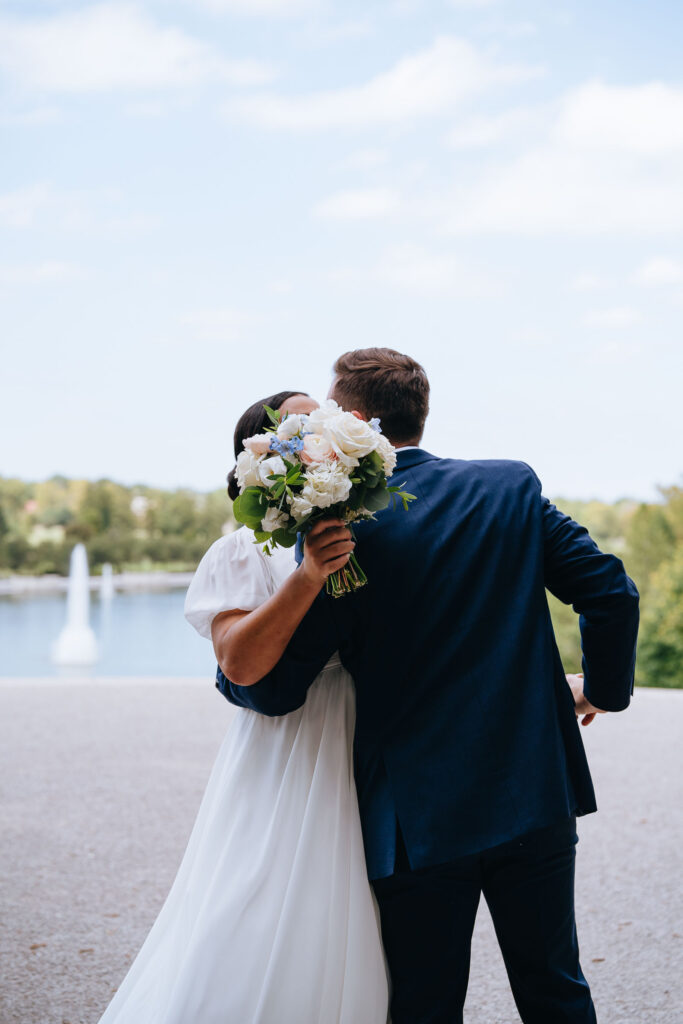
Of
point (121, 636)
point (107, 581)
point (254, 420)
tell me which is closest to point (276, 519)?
point (254, 420)

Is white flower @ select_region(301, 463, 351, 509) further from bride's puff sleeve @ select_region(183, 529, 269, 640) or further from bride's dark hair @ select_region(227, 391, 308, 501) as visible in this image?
bride's dark hair @ select_region(227, 391, 308, 501)

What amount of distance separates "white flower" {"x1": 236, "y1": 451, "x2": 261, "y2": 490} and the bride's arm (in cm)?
15

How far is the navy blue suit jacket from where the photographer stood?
6.76ft

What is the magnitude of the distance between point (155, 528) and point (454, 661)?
4899cm

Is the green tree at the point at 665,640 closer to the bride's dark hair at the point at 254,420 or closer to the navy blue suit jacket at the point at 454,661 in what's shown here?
the bride's dark hair at the point at 254,420

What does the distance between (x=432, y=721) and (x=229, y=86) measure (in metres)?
70.5

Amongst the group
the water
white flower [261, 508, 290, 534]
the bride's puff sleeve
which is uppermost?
white flower [261, 508, 290, 534]

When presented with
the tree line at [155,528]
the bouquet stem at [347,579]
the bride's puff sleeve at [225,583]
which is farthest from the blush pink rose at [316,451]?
the tree line at [155,528]

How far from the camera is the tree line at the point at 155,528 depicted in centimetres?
4272

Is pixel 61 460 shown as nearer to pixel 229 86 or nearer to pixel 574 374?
pixel 229 86

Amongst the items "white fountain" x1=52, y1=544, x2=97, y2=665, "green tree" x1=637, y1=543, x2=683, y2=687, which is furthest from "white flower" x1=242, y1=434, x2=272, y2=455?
"green tree" x1=637, y1=543, x2=683, y2=687

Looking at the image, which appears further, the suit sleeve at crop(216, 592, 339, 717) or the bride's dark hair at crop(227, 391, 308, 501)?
the bride's dark hair at crop(227, 391, 308, 501)

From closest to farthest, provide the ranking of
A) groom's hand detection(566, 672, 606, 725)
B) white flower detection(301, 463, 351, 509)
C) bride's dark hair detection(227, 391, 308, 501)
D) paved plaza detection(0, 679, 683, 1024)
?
white flower detection(301, 463, 351, 509) → groom's hand detection(566, 672, 606, 725) → bride's dark hair detection(227, 391, 308, 501) → paved plaza detection(0, 679, 683, 1024)

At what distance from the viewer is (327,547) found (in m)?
1.88
